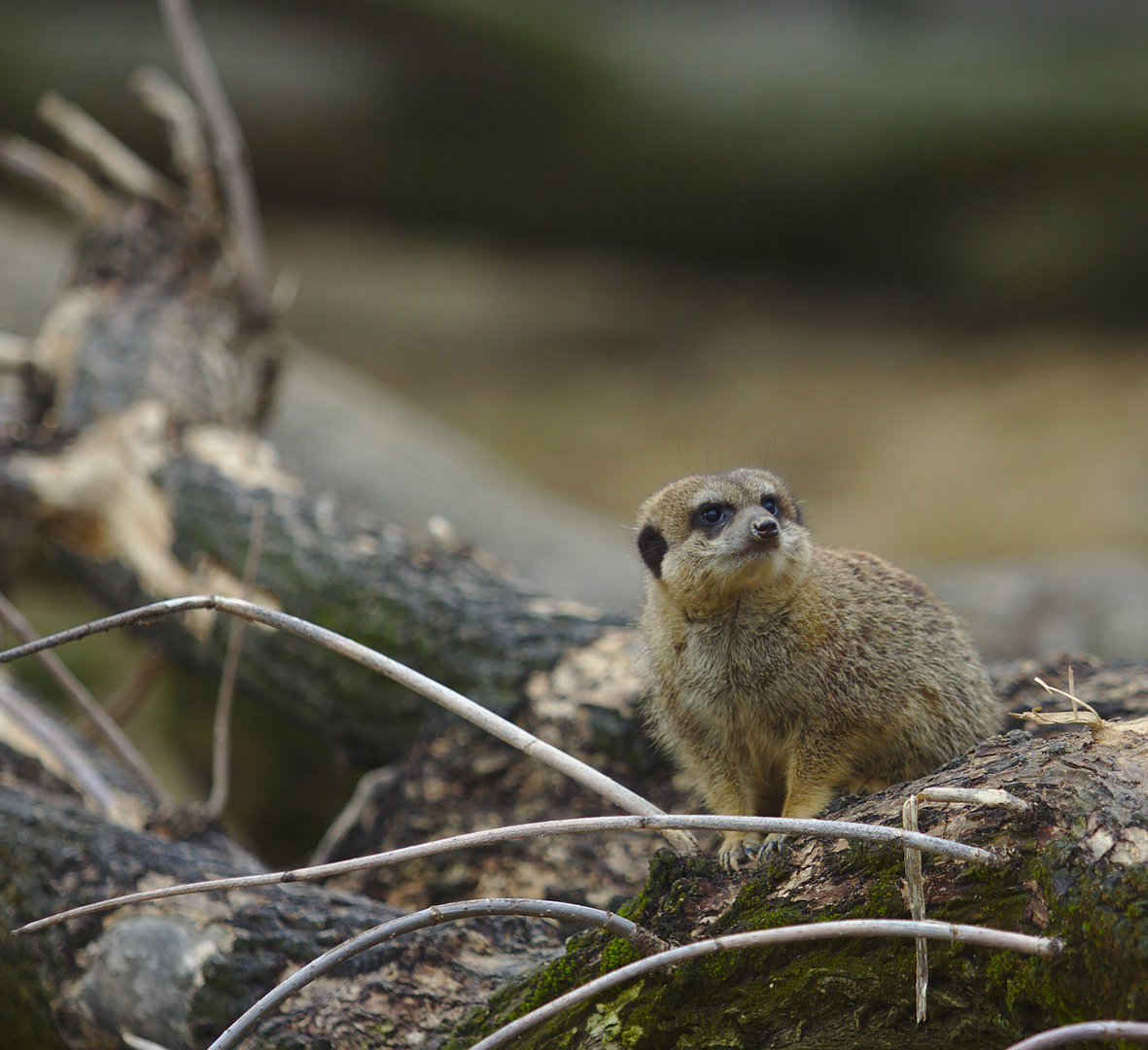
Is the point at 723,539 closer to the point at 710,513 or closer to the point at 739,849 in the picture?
the point at 710,513

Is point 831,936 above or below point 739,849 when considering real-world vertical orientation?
below

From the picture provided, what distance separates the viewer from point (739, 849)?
260 centimetres

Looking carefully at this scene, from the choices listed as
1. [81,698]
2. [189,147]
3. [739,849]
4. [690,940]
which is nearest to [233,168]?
[189,147]

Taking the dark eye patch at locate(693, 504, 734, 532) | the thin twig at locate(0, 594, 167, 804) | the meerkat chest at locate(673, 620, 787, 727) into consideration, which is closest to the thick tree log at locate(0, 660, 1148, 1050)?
the thin twig at locate(0, 594, 167, 804)

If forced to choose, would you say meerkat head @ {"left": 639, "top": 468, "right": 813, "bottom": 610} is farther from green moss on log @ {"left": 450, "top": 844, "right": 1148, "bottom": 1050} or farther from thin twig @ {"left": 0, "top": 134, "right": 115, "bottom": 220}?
thin twig @ {"left": 0, "top": 134, "right": 115, "bottom": 220}

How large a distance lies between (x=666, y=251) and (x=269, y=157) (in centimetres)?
492

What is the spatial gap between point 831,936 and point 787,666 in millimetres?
1208

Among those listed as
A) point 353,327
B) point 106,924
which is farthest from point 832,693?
point 353,327

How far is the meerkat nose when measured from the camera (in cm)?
273

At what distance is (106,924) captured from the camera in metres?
2.59

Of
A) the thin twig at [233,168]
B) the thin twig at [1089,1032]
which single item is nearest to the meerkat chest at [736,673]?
the thin twig at [1089,1032]

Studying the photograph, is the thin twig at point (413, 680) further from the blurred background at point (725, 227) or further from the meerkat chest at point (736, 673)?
the blurred background at point (725, 227)

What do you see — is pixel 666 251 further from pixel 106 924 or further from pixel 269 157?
pixel 106 924

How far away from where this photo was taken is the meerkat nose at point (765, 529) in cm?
273
